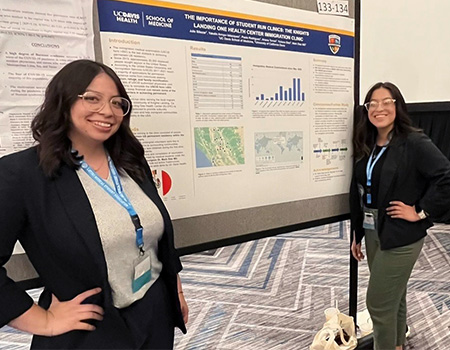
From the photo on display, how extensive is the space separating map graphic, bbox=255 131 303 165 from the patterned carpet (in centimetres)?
130

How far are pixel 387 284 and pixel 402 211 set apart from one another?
0.41m

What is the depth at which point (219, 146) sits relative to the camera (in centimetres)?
155

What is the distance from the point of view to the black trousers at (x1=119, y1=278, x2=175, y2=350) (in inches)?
41.3

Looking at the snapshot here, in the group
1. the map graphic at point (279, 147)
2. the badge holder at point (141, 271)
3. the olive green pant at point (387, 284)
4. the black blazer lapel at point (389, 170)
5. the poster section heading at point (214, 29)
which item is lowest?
the olive green pant at point (387, 284)

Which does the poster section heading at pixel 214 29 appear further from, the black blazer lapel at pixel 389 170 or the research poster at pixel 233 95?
the black blazer lapel at pixel 389 170

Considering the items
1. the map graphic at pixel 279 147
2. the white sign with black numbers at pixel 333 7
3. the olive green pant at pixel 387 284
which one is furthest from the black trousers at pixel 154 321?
the white sign with black numbers at pixel 333 7

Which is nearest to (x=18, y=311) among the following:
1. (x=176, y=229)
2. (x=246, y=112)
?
(x=176, y=229)

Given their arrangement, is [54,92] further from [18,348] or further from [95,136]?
[18,348]

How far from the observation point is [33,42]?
1.14 meters

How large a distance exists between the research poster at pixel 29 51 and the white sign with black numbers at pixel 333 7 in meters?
1.12

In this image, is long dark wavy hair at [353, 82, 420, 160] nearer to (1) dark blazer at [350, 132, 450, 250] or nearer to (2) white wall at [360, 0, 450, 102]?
(1) dark blazer at [350, 132, 450, 250]

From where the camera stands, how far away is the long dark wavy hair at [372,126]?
1.90 m

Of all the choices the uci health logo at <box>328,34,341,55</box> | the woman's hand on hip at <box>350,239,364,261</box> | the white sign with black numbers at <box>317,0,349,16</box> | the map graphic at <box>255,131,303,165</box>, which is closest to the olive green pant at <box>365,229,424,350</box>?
the woman's hand on hip at <box>350,239,364,261</box>

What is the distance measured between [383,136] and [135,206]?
58.2 inches
